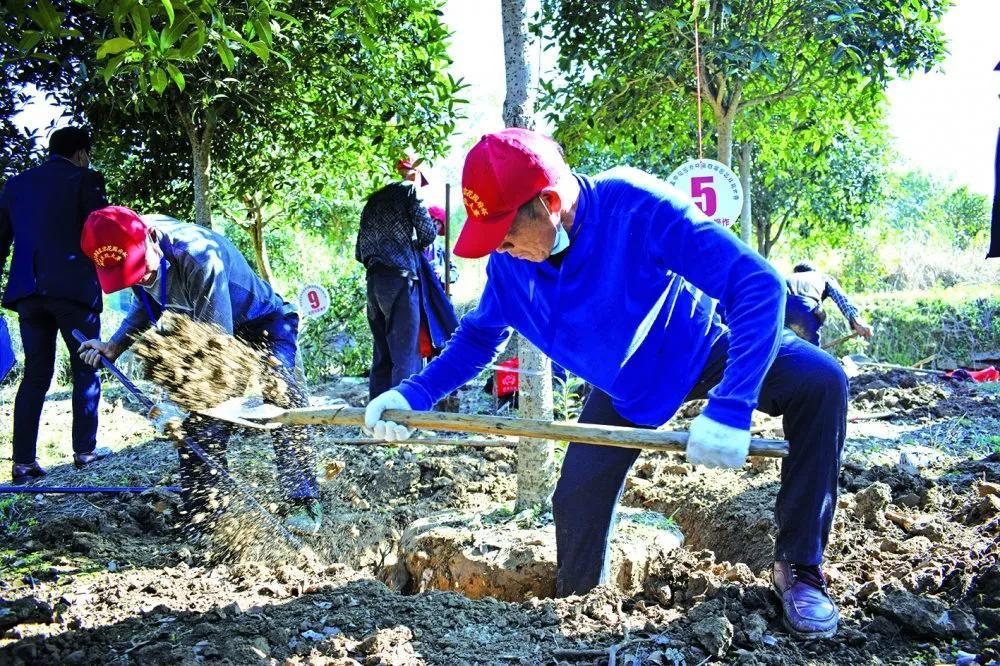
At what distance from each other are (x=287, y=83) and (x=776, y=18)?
4.38 meters

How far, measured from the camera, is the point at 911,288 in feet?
61.5

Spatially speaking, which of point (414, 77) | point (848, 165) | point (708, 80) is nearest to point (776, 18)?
point (708, 80)

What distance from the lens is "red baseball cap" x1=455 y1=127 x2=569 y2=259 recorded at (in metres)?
2.26

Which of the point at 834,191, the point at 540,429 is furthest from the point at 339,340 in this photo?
the point at 834,191

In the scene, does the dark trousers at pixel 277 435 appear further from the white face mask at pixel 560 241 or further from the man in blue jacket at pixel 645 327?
the white face mask at pixel 560 241

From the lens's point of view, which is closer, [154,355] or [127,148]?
[154,355]

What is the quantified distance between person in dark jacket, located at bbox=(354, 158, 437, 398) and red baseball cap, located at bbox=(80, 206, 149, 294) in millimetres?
2342

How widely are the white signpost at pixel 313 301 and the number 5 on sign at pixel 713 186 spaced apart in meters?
3.93

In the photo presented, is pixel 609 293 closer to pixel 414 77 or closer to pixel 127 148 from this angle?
pixel 414 77

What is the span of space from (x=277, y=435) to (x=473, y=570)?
1.32 m

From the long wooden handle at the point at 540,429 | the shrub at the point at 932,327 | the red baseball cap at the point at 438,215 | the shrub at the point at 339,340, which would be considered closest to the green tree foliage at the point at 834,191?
the shrub at the point at 932,327

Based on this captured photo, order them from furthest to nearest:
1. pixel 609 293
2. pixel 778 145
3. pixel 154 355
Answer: pixel 778 145 → pixel 154 355 → pixel 609 293

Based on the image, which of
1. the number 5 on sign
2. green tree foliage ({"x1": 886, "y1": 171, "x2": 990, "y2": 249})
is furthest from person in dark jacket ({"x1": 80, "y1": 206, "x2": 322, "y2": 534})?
green tree foliage ({"x1": 886, "y1": 171, "x2": 990, "y2": 249})

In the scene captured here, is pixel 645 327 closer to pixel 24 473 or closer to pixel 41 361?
pixel 41 361
